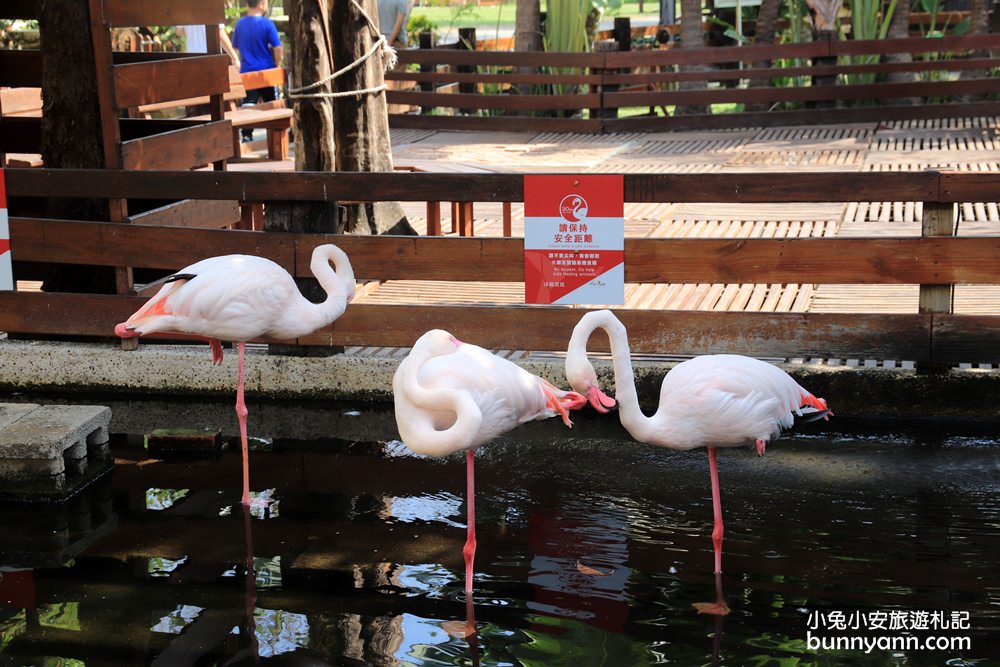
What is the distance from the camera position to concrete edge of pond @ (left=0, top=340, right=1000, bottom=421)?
697 centimetres

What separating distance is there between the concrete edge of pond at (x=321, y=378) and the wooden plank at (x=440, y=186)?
3.30 ft

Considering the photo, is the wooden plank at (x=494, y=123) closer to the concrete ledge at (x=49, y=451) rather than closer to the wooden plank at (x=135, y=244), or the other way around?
the wooden plank at (x=135, y=244)

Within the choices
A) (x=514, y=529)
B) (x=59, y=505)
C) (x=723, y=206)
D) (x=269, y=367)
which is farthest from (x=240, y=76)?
(x=514, y=529)

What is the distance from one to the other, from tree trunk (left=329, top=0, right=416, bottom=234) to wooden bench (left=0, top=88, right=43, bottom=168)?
2.78m

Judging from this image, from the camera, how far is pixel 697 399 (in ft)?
16.8

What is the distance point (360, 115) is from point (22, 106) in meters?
3.51

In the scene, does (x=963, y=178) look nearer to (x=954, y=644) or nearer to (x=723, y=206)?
(x=954, y=644)

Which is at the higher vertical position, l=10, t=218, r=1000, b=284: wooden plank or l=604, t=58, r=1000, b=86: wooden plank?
l=604, t=58, r=1000, b=86: wooden plank

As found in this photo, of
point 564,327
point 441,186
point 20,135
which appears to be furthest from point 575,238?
point 20,135

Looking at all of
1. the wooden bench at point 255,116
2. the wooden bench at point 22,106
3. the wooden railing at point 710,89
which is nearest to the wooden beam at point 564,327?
the wooden bench at point 22,106

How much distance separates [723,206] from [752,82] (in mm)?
11745

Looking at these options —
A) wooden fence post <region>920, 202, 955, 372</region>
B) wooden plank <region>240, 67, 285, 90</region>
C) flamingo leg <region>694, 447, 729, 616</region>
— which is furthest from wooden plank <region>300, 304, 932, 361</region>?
wooden plank <region>240, 67, 285, 90</region>

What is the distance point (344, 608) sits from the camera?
4863 mm

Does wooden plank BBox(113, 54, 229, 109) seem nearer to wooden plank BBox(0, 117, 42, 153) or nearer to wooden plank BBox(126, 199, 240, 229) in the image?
wooden plank BBox(126, 199, 240, 229)
